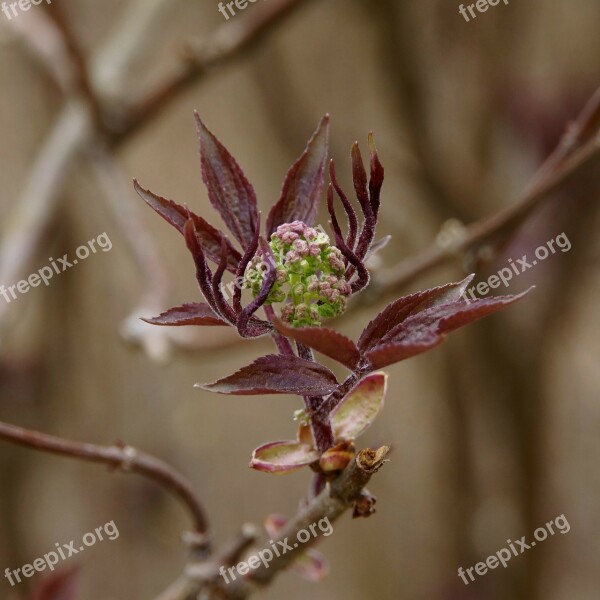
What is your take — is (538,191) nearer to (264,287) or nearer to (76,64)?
(264,287)

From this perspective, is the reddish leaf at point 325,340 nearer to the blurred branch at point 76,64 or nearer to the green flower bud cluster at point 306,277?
the green flower bud cluster at point 306,277

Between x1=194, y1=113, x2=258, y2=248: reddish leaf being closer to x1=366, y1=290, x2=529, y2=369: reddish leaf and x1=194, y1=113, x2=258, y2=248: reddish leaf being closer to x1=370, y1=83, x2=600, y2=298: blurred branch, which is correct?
x1=366, y1=290, x2=529, y2=369: reddish leaf

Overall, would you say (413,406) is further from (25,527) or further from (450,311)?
(450,311)

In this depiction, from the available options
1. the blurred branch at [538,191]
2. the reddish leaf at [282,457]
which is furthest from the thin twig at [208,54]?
the reddish leaf at [282,457]

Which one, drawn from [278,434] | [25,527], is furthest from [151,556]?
[278,434]

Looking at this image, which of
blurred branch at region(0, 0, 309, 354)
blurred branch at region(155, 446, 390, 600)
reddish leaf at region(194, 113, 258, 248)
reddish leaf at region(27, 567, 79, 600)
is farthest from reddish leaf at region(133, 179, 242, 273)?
blurred branch at region(0, 0, 309, 354)
